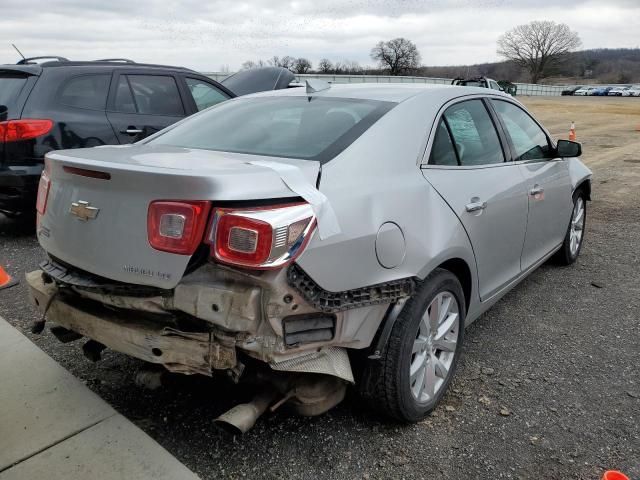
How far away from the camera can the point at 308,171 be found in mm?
2209

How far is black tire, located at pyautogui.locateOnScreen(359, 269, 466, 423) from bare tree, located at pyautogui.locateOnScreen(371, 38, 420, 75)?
268 feet

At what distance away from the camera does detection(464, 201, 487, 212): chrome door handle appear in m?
2.83

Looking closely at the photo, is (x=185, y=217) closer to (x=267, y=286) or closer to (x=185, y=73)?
(x=267, y=286)

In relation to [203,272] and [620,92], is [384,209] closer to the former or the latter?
[203,272]

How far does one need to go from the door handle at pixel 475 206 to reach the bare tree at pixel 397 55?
80924mm

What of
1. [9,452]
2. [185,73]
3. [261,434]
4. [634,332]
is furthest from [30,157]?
[634,332]

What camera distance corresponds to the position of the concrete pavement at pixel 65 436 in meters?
2.26

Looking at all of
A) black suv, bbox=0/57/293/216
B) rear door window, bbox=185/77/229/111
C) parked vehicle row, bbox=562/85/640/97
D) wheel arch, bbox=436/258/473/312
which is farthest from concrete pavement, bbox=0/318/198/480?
parked vehicle row, bbox=562/85/640/97

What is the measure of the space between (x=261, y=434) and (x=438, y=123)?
179cm

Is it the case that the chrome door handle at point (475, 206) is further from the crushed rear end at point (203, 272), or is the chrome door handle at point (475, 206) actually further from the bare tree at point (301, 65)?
the bare tree at point (301, 65)

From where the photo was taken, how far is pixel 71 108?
5.43 meters

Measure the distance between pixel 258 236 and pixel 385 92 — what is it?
1.49 meters

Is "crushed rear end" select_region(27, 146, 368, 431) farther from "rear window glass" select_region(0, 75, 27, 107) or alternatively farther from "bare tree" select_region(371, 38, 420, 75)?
"bare tree" select_region(371, 38, 420, 75)

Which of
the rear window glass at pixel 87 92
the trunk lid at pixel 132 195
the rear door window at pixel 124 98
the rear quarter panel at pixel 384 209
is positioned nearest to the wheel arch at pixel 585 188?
the rear quarter panel at pixel 384 209
